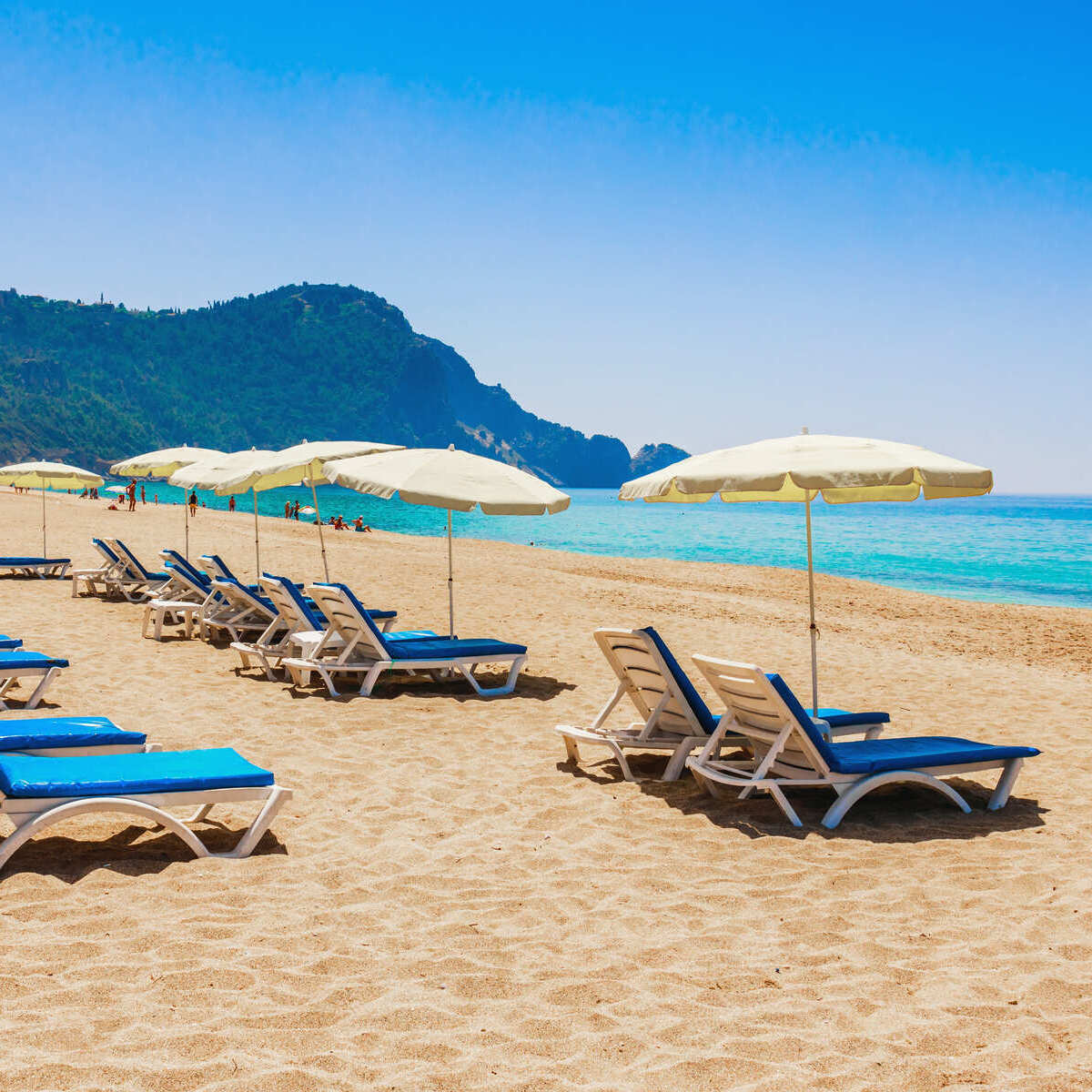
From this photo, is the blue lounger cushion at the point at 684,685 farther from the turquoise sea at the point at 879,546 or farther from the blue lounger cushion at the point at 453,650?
the turquoise sea at the point at 879,546

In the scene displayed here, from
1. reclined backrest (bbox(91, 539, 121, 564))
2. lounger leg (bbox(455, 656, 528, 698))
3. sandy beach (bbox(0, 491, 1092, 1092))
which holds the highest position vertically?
reclined backrest (bbox(91, 539, 121, 564))

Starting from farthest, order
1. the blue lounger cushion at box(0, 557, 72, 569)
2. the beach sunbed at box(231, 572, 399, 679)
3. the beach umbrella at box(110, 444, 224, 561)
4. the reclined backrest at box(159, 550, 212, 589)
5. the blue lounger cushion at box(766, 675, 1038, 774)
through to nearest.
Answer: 1. the blue lounger cushion at box(0, 557, 72, 569)
2. the beach umbrella at box(110, 444, 224, 561)
3. the reclined backrest at box(159, 550, 212, 589)
4. the beach sunbed at box(231, 572, 399, 679)
5. the blue lounger cushion at box(766, 675, 1038, 774)

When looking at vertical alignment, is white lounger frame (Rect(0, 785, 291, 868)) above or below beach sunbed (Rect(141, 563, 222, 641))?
below

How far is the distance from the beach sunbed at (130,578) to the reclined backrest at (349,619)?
661 cm

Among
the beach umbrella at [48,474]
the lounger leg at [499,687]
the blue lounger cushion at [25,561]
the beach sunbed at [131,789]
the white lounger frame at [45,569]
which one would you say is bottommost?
the lounger leg at [499,687]

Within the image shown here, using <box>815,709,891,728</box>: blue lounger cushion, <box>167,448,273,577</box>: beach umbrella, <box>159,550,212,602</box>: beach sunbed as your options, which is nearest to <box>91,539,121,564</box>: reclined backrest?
<box>159,550,212,602</box>: beach sunbed

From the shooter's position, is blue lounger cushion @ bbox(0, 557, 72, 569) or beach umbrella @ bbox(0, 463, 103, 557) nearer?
blue lounger cushion @ bbox(0, 557, 72, 569)

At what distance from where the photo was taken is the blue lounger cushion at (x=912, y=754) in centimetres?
496

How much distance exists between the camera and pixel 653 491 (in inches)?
236

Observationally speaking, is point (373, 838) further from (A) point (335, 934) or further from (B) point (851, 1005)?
(B) point (851, 1005)

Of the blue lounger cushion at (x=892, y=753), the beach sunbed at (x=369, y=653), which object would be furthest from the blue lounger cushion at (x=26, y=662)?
the blue lounger cushion at (x=892, y=753)

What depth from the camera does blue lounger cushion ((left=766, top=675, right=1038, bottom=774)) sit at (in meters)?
4.78

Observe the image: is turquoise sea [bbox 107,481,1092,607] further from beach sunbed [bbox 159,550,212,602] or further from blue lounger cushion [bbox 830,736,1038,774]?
blue lounger cushion [bbox 830,736,1038,774]

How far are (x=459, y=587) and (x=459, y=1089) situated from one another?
14.0m
